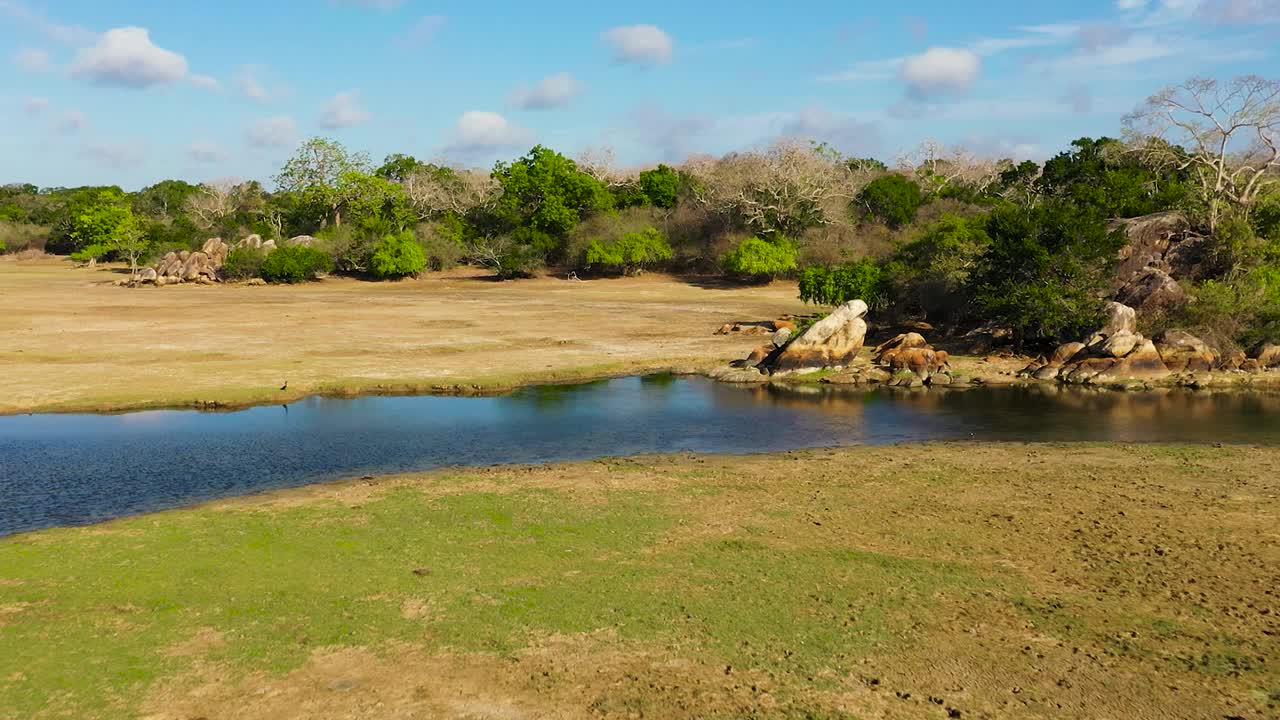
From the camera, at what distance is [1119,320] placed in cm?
3744

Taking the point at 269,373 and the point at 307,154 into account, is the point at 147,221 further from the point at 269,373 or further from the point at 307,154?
the point at 269,373

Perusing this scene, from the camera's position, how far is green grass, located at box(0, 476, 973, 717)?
11.6m

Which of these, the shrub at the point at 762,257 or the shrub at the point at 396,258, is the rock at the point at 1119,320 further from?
the shrub at the point at 396,258

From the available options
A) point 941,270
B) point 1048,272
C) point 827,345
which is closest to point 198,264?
point 941,270

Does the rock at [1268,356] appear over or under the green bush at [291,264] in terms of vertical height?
under

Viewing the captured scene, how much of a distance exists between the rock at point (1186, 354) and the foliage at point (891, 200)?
45506 mm

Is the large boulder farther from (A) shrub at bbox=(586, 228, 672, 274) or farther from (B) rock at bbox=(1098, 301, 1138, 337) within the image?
(A) shrub at bbox=(586, 228, 672, 274)

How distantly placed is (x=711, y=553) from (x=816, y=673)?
14.6ft

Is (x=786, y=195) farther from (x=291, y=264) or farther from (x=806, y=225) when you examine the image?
(x=291, y=264)

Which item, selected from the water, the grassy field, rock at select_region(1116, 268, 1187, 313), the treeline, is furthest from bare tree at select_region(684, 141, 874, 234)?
the grassy field

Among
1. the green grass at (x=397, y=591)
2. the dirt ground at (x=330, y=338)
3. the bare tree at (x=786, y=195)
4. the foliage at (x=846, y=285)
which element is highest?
the bare tree at (x=786, y=195)

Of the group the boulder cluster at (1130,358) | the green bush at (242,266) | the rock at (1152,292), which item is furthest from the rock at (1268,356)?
the green bush at (242,266)

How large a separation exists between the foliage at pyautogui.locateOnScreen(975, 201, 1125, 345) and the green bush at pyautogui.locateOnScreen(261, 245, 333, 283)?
52.4m

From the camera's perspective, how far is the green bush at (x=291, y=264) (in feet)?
248
